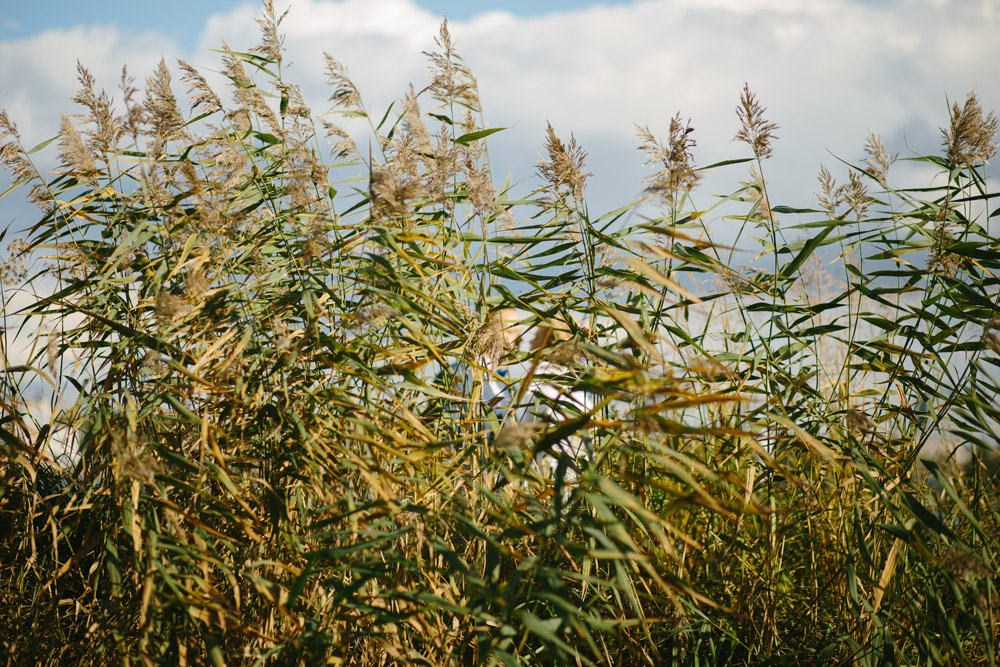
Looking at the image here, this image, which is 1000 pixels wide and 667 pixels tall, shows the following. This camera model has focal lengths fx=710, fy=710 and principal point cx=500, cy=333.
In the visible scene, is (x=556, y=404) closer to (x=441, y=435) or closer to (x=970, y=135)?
(x=441, y=435)

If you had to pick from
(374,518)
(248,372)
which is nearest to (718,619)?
(374,518)

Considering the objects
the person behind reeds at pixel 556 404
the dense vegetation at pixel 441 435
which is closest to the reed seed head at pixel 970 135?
the dense vegetation at pixel 441 435

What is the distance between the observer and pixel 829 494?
1.82 m

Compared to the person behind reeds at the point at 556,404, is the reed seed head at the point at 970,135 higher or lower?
higher

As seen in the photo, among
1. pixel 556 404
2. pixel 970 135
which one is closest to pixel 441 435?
pixel 556 404

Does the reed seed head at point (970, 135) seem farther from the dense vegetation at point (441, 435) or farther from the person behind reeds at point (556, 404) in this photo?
the person behind reeds at point (556, 404)

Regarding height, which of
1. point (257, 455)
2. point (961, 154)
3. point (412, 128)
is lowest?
point (257, 455)

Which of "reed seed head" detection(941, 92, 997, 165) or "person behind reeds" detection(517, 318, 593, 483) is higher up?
"reed seed head" detection(941, 92, 997, 165)

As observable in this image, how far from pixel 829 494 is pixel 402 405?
43.7 inches

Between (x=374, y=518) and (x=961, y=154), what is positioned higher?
(x=961, y=154)

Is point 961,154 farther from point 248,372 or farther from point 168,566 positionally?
point 168,566

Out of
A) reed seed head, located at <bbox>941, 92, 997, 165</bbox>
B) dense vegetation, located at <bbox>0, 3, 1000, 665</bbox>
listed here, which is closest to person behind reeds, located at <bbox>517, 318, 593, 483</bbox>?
dense vegetation, located at <bbox>0, 3, 1000, 665</bbox>

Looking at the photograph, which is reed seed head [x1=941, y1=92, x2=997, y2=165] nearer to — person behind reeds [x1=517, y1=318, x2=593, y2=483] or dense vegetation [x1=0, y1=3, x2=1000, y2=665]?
dense vegetation [x1=0, y1=3, x2=1000, y2=665]

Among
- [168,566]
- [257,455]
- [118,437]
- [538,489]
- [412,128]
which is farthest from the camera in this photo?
[412,128]
